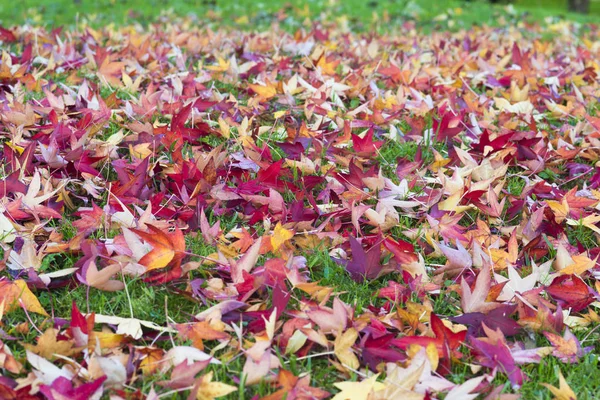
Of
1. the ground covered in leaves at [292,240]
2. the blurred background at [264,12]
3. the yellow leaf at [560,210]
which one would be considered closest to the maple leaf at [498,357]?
the ground covered in leaves at [292,240]

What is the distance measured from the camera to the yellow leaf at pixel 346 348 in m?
1.50

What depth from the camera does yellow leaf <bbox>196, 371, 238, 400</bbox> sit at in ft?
4.48

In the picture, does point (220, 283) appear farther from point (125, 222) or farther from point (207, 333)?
point (125, 222)

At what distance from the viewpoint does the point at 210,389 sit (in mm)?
1372

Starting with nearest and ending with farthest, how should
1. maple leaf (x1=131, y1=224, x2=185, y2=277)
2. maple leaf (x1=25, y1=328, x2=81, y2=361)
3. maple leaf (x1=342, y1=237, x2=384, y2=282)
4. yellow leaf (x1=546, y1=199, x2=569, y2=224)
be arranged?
1. maple leaf (x1=25, y1=328, x2=81, y2=361)
2. maple leaf (x1=131, y1=224, x2=185, y2=277)
3. maple leaf (x1=342, y1=237, x2=384, y2=282)
4. yellow leaf (x1=546, y1=199, x2=569, y2=224)

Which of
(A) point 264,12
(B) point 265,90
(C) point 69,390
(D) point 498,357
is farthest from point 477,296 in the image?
(A) point 264,12

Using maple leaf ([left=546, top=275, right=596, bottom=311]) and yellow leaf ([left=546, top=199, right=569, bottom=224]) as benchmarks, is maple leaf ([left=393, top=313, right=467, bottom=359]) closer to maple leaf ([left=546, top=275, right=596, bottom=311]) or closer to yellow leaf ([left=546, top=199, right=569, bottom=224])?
maple leaf ([left=546, top=275, right=596, bottom=311])

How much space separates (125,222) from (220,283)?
16.8 inches

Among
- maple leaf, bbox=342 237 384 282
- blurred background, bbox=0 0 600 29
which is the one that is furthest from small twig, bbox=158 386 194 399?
blurred background, bbox=0 0 600 29

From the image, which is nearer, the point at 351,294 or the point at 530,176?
the point at 351,294

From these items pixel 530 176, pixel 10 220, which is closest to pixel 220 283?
pixel 10 220

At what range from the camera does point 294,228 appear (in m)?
2.03

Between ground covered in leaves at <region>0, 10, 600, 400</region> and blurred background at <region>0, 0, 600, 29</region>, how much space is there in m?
4.15

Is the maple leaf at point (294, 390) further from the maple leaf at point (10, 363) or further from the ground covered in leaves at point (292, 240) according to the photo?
the maple leaf at point (10, 363)
